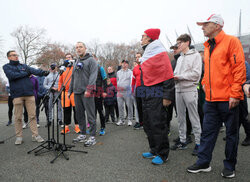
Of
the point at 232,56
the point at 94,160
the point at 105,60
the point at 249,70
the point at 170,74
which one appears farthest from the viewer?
the point at 105,60

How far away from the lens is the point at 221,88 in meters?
2.59

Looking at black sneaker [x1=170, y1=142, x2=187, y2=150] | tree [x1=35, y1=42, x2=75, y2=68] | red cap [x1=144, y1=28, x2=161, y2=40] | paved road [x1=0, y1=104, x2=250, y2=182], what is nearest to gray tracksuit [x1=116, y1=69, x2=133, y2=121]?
paved road [x1=0, y1=104, x2=250, y2=182]

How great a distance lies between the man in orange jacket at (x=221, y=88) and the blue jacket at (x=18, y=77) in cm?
373

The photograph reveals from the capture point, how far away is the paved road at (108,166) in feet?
8.67

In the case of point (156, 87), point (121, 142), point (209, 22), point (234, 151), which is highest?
point (209, 22)

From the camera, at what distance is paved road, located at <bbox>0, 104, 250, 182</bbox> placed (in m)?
2.64

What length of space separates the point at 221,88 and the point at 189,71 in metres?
1.02

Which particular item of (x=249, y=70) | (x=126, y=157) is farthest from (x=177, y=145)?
(x=249, y=70)

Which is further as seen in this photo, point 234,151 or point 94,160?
point 94,160

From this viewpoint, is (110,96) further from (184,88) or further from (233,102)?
(233,102)

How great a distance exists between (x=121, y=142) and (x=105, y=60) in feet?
177

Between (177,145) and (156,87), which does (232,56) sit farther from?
(177,145)

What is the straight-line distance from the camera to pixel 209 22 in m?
2.71

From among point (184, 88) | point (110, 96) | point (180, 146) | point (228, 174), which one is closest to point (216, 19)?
point (184, 88)
